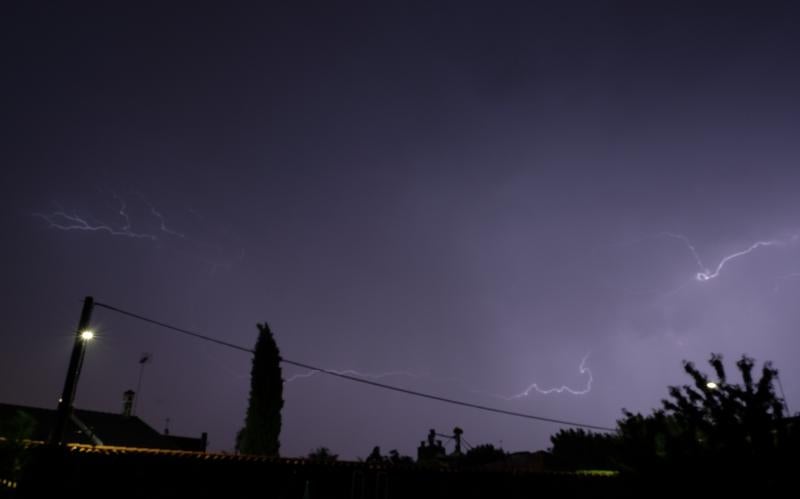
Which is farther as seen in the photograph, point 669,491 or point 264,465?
point 264,465

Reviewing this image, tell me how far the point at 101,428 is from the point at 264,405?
11240 millimetres

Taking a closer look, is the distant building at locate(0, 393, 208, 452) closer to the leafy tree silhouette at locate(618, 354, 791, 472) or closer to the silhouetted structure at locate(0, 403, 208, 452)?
the silhouetted structure at locate(0, 403, 208, 452)

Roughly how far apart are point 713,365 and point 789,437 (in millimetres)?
1277

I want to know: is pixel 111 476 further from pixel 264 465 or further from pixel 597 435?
pixel 597 435

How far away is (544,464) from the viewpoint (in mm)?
36125

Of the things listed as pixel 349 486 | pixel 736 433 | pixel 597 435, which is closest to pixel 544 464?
pixel 597 435

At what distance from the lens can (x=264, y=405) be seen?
906 inches

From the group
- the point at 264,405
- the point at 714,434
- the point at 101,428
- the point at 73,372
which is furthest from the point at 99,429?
the point at 714,434

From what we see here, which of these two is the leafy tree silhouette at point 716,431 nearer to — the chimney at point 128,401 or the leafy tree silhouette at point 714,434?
the leafy tree silhouette at point 714,434

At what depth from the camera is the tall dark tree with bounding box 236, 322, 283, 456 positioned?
22.5m

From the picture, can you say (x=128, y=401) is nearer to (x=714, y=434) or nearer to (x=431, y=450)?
(x=431, y=450)

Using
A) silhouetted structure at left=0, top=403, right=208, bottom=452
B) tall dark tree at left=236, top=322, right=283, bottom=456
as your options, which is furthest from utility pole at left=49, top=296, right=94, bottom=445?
silhouetted structure at left=0, top=403, right=208, bottom=452

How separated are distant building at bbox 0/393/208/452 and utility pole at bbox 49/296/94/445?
16821mm

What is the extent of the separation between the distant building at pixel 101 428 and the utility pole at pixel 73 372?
55.2 ft
